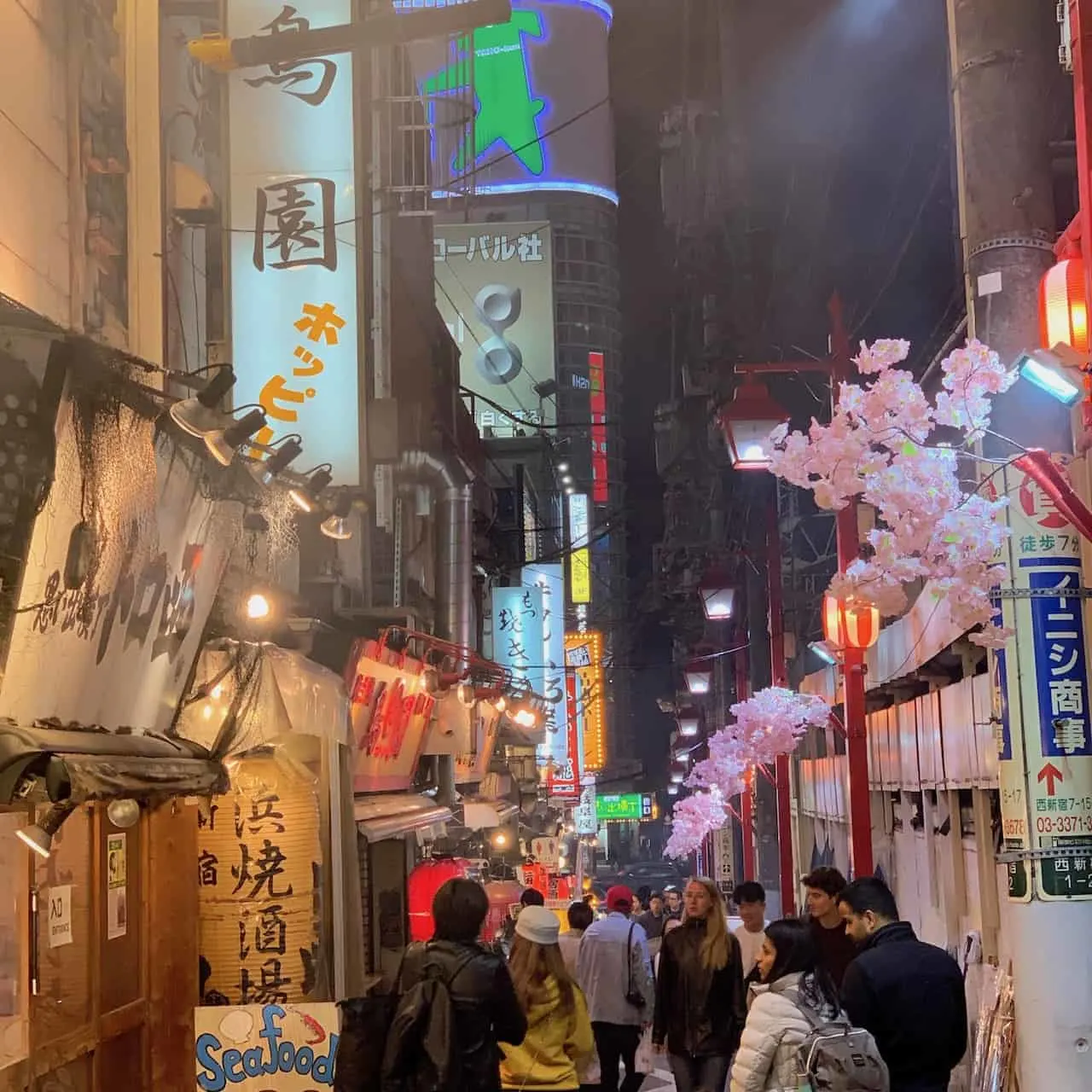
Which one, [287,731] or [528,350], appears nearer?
[287,731]

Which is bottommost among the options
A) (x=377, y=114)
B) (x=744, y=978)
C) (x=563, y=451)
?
(x=744, y=978)

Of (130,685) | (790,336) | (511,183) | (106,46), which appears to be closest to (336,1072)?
(130,685)

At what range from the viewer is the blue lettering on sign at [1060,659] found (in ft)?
30.9

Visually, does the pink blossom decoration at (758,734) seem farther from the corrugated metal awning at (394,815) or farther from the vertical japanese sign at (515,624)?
the vertical japanese sign at (515,624)

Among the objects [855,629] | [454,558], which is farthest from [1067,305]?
[454,558]

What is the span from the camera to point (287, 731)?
36.0 feet

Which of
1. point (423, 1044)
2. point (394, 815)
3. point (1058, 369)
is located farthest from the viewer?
point (394, 815)

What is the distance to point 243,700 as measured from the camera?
10336 mm

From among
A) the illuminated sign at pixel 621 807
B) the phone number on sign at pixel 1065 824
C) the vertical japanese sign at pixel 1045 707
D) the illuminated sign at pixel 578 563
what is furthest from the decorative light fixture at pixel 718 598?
the illuminated sign at pixel 621 807

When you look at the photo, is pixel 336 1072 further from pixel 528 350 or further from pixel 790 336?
pixel 528 350

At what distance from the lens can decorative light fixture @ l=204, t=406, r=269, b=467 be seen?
26.3 feet

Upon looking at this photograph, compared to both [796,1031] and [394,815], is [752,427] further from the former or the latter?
[796,1031]

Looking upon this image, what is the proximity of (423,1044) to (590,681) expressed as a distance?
60433 mm

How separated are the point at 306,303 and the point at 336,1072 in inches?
327
